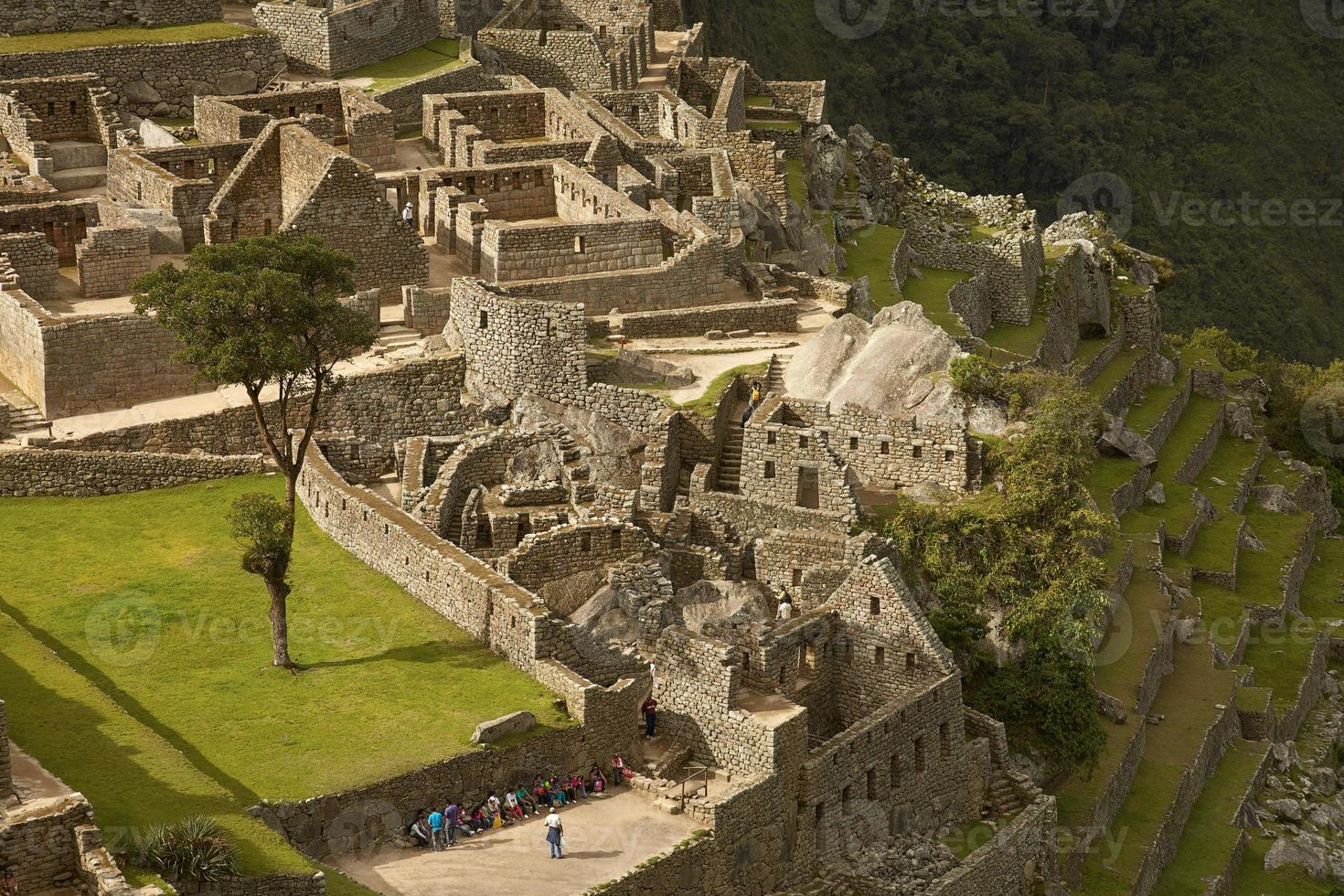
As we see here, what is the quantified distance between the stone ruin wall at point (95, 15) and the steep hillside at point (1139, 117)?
40.7 metres

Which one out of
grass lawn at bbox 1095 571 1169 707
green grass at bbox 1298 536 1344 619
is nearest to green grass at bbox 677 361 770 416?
grass lawn at bbox 1095 571 1169 707

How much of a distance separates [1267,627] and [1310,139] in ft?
237

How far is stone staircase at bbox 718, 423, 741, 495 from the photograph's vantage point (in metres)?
50.7

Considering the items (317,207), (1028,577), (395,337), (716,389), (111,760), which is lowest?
(1028,577)

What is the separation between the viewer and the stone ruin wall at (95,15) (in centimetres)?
6644

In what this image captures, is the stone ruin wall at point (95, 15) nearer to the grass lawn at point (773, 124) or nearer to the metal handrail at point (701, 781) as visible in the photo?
the grass lawn at point (773, 124)

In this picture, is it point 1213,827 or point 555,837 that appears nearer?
point 555,837

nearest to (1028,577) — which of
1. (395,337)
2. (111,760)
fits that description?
(395,337)

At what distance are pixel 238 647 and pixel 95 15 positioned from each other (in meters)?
27.8

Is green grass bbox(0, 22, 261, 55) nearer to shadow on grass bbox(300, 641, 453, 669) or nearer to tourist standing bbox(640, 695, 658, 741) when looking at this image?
shadow on grass bbox(300, 641, 453, 669)

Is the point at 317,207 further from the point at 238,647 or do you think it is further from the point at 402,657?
the point at 402,657

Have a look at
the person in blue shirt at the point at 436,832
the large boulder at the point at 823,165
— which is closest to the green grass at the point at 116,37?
the large boulder at the point at 823,165

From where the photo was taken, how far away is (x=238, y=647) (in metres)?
43.9

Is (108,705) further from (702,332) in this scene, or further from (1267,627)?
(1267,627)
